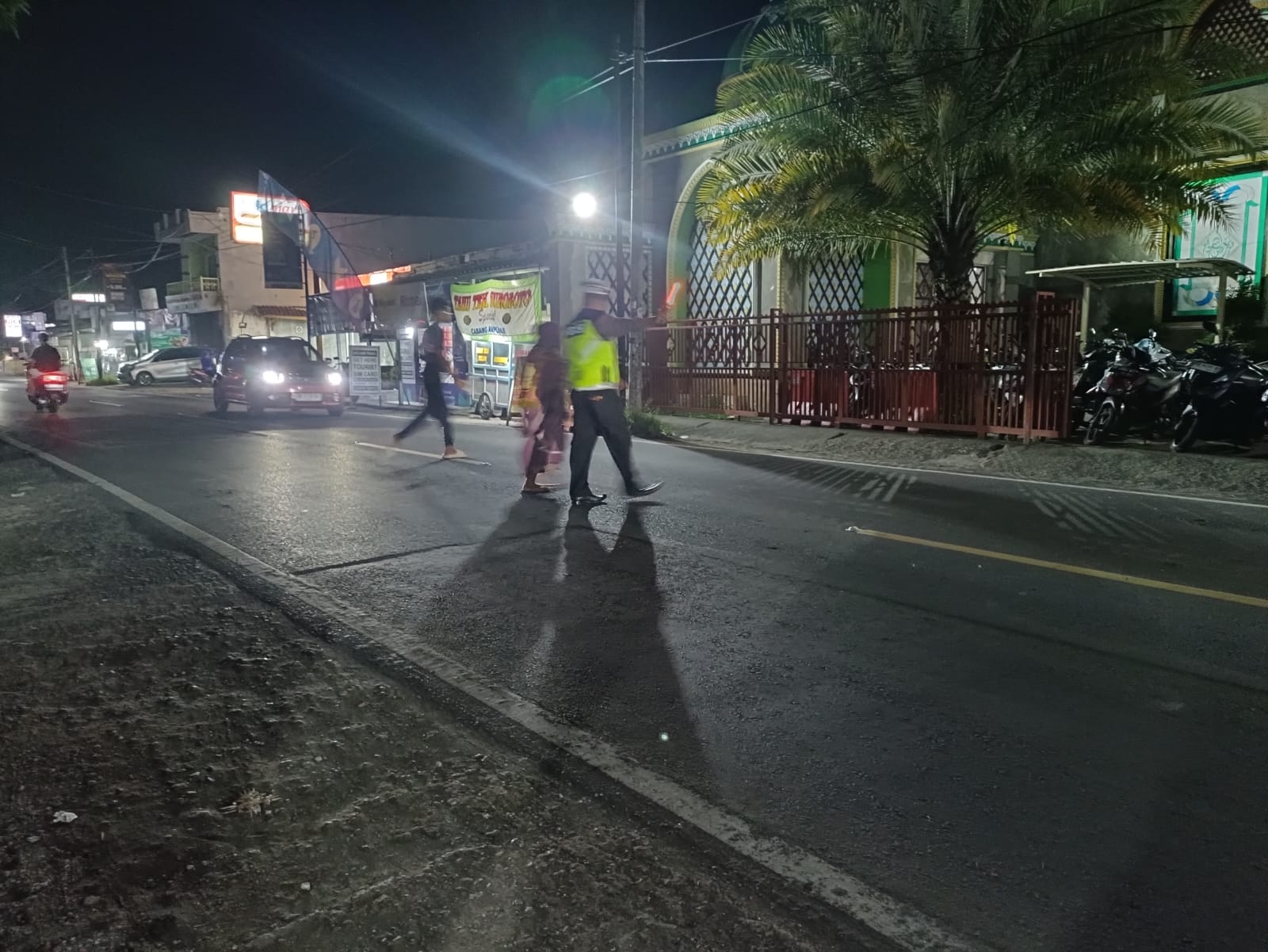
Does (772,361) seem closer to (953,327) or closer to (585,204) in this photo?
(953,327)

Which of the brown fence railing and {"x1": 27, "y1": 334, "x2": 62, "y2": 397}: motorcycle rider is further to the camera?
{"x1": 27, "y1": 334, "x2": 62, "y2": 397}: motorcycle rider

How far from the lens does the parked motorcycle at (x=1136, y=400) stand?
11.3 metres

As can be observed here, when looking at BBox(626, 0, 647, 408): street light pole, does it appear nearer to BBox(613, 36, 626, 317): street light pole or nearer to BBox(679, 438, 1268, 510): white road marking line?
BBox(613, 36, 626, 317): street light pole

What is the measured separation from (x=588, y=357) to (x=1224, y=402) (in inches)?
290

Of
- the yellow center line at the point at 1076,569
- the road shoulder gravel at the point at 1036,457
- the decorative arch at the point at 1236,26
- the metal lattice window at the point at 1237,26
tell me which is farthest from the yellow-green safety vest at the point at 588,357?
the metal lattice window at the point at 1237,26

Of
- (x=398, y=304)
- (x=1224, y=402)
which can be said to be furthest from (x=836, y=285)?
(x=398, y=304)

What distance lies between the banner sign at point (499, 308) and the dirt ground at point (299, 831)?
1661cm

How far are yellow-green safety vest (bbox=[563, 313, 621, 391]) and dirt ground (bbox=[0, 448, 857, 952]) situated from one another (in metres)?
4.03

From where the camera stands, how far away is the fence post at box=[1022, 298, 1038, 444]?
11922 millimetres

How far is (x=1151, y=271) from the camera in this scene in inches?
571

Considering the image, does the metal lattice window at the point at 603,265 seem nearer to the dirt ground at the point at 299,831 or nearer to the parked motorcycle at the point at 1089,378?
the parked motorcycle at the point at 1089,378

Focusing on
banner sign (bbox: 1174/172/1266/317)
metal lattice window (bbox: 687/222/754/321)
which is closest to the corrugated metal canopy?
banner sign (bbox: 1174/172/1266/317)

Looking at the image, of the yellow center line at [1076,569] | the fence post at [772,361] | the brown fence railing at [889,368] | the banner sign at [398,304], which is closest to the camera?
the yellow center line at [1076,569]

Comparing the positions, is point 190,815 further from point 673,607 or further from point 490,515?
point 490,515
